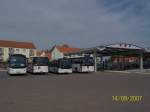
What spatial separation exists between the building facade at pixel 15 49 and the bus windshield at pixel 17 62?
64335 mm

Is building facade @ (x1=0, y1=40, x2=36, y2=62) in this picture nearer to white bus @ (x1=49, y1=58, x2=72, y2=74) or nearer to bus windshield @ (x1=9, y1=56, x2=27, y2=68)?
white bus @ (x1=49, y1=58, x2=72, y2=74)

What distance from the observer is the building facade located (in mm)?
95375

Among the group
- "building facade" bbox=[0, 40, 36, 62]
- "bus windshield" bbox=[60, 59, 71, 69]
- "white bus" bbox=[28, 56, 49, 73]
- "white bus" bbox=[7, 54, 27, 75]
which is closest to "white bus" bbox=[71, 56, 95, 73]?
"bus windshield" bbox=[60, 59, 71, 69]

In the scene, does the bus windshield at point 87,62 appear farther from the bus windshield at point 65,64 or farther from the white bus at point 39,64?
the white bus at point 39,64

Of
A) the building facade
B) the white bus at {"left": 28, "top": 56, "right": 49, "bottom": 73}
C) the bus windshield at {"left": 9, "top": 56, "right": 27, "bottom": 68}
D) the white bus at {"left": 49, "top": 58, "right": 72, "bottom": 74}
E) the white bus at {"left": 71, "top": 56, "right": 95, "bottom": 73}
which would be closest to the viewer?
the bus windshield at {"left": 9, "top": 56, "right": 27, "bottom": 68}

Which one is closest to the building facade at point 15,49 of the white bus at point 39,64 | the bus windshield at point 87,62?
the bus windshield at point 87,62

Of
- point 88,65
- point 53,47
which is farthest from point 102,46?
point 53,47

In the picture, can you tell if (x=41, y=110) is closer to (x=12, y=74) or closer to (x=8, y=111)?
(x=8, y=111)

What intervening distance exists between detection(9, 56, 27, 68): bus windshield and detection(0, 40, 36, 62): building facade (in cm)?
6434

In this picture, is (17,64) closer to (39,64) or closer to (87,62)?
(39,64)

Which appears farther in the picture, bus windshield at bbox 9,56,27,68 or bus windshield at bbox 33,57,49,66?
bus windshield at bbox 33,57,49,66

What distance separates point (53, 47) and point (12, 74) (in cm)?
6802

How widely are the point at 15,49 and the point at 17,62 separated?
6704 centimetres

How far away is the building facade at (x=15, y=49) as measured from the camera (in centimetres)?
9538
